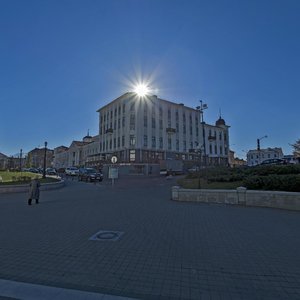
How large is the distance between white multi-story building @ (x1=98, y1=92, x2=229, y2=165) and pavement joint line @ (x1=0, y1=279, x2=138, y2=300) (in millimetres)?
49605

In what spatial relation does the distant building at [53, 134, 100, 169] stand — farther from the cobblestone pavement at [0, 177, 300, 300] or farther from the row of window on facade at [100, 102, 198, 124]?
the cobblestone pavement at [0, 177, 300, 300]

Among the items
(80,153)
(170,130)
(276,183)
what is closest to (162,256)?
(276,183)

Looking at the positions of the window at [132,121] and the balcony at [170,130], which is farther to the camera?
the balcony at [170,130]

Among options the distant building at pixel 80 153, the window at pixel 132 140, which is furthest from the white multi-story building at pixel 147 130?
the distant building at pixel 80 153

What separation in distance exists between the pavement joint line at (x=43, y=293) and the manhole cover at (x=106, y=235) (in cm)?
268

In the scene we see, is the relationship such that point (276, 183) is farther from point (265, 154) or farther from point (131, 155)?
point (265, 154)

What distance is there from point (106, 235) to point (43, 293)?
10.6ft

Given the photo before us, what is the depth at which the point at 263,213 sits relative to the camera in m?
10.2

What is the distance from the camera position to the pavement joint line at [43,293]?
355 centimetres

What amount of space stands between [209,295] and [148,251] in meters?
2.17

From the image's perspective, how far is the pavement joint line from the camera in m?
3.55

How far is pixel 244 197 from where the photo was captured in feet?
40.5

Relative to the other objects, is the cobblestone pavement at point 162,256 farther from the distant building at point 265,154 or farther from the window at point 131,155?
the distant building at point 265,154

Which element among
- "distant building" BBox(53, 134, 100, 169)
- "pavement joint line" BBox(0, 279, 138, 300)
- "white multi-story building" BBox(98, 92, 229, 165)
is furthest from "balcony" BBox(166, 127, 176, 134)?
"pavement joint line" BBox(0, 279, 138, 300)
